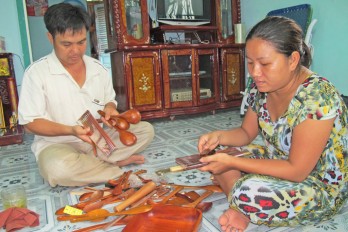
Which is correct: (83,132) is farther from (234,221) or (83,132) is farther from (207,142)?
(234,221)

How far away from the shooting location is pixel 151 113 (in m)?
3.05

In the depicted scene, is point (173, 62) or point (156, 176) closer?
point (156, 176)

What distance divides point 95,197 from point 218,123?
5.75ft

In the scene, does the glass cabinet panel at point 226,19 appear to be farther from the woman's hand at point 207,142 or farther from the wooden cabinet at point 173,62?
the woman's hand at point 207,142

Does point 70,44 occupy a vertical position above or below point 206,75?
above

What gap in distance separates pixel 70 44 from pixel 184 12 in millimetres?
2006

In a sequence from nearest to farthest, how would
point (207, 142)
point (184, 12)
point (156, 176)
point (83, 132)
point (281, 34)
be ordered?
point (281, 34) → point (207, 142) → point (83, 132) → point (156, 176) → point (184, 12)

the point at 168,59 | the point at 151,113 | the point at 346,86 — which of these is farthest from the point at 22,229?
the point at 346,86

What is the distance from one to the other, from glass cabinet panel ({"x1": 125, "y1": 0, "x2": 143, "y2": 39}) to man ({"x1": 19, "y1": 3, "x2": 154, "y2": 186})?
134cm

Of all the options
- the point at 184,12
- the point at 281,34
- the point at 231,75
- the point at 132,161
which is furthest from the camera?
the point at 231,75

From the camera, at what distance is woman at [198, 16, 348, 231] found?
0.91 metres

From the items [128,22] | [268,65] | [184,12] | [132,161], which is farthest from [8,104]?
[268,65]

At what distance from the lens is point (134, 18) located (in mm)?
3029

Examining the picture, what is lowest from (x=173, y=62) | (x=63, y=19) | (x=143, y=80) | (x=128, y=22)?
(x=143, y=80)
